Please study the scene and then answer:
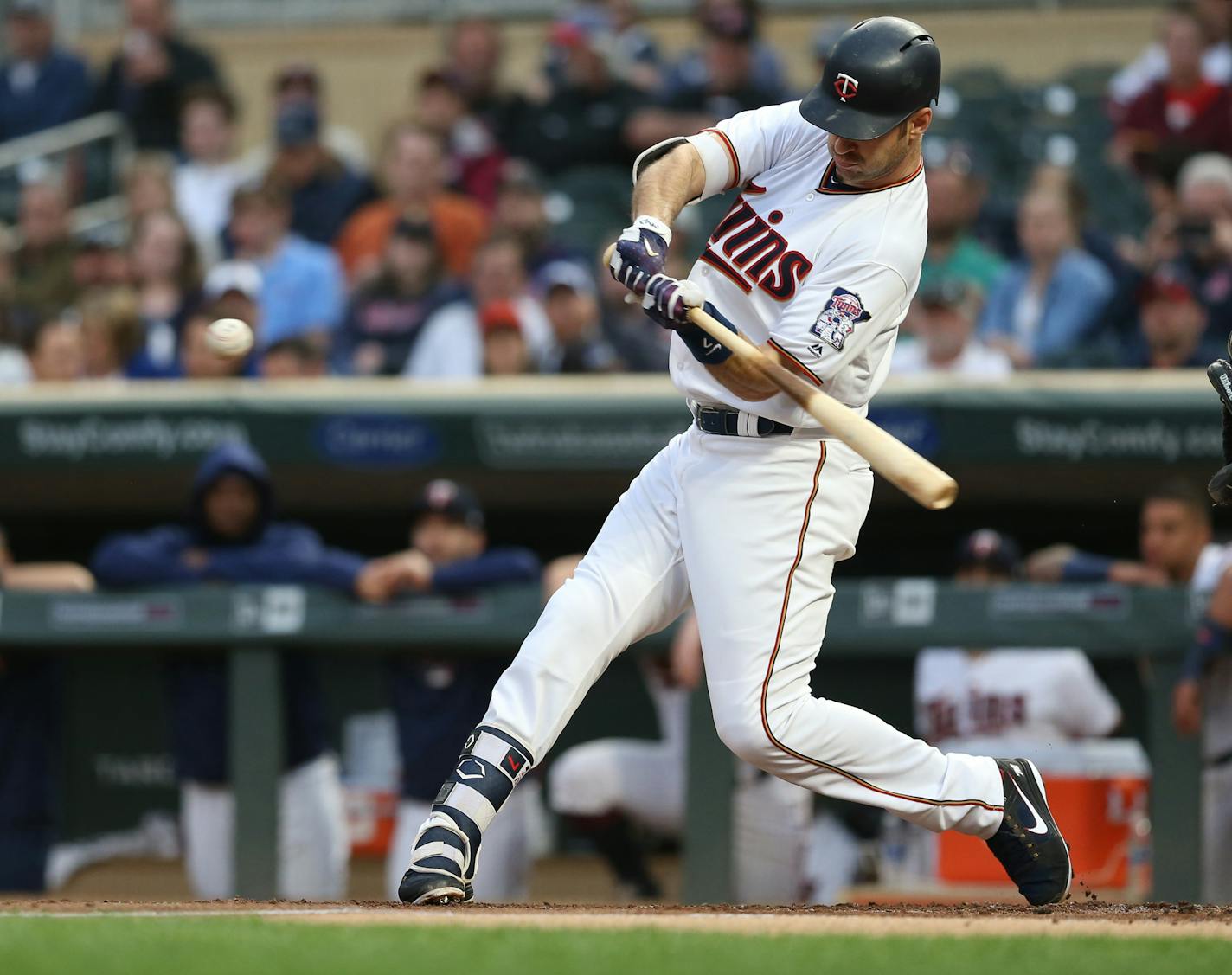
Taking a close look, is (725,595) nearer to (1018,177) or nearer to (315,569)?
(315,569)

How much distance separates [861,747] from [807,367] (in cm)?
74

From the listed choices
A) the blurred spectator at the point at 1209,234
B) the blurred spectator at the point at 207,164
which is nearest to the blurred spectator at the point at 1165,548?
the blurred spectator at the point at 1209,234

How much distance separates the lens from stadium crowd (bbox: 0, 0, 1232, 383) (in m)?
6.61

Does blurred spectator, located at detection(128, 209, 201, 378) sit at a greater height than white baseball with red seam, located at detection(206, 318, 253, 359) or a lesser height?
greater

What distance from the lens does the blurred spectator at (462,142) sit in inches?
335

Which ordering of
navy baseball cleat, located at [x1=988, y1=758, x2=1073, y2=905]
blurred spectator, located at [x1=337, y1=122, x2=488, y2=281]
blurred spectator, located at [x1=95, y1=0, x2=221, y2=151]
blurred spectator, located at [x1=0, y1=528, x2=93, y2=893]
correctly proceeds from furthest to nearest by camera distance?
blurred spectator, located at [x1=95, y1=0, x2=221, y2=151] → blurred spectator, located at [x1=337, y1=122, x2=488, y2=281] → blurred spectator, located at [x1=0, y1=528, x2=93, y2=893] → navy baseball cleat, located at [x1=988, y1=758, x2=1073, y2=905]

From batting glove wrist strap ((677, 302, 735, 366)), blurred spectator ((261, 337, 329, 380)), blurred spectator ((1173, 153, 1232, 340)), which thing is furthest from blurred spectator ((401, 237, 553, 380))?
batting glove wrist strap ((677, 302, 735, 366))

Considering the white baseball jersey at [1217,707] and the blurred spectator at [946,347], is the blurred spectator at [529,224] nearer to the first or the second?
the blurred spectator at [946,347]

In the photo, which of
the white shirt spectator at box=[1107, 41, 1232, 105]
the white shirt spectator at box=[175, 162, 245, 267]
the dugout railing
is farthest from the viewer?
the white shirt spectator at box=[175, 162, 245, 267]

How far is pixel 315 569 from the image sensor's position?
5922 millimetres

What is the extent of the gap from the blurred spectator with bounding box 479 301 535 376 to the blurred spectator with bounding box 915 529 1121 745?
1693mm

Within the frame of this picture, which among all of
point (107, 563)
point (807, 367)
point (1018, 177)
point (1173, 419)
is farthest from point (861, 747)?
point (1018, 177)

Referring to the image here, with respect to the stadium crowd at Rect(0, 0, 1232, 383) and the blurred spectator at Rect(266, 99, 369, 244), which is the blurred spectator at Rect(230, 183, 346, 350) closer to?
the stadium crowd at Rect(0, 0, 1232, 383)

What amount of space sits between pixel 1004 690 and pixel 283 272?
11.2ft
